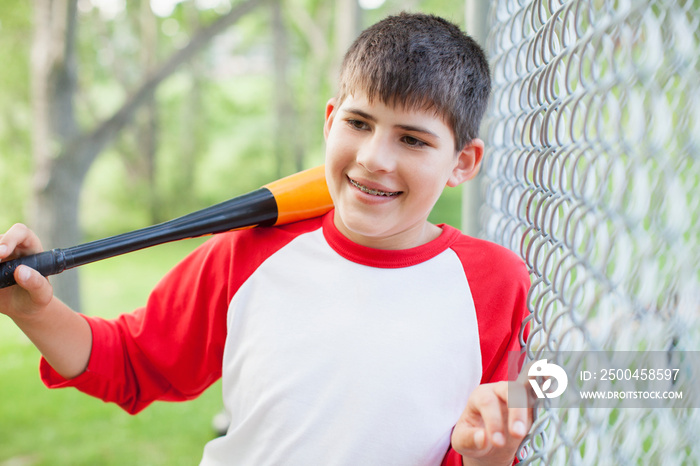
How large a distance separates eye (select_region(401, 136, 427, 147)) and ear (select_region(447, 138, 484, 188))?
0.12m

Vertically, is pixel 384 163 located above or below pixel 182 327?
above

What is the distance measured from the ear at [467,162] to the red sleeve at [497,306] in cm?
15

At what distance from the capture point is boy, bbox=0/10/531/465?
3.34 ft

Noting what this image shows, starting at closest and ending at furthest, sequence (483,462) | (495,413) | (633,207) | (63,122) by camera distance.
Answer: (633,207), (495,413), (483,462), (63,122)

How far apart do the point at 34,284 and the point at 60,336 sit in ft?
0.48

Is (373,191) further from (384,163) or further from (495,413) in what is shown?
(495,413)

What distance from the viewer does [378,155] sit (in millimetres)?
979

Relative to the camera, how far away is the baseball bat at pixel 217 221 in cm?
99

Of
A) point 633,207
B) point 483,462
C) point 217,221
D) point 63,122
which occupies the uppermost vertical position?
point 633,207

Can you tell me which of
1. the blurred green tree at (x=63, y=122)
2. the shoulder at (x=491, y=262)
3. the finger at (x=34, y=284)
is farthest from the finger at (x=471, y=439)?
the blurred green tree at (x=63, y=122)

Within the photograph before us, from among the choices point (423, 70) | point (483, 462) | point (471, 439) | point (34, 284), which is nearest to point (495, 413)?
point (471, 439)

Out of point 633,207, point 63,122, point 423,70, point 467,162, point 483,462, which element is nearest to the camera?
point 633,207

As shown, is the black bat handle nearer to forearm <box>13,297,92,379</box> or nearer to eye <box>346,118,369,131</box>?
forearm <box>13,297,92,379</box>

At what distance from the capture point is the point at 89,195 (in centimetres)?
987
